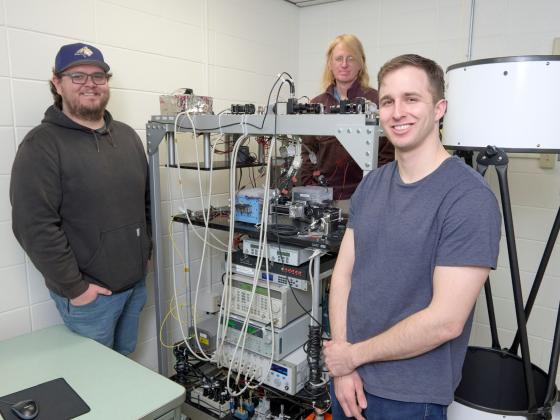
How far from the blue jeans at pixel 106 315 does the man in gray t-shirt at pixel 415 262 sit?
1.16m

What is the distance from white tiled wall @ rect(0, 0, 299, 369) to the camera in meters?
1.83

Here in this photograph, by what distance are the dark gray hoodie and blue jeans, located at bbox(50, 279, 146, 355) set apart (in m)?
0.06

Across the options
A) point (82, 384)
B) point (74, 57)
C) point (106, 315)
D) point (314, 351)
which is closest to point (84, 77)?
point (74, 57)

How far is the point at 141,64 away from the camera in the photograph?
2.27 metres

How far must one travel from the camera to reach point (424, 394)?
1059 millimetres

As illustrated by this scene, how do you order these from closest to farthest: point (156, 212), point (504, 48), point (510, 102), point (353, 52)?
point (510, 102), point (156, 212), point (353, 52), point (504, 48)

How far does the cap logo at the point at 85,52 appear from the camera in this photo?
5.73ft

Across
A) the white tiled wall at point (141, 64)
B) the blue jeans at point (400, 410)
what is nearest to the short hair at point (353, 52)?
the white tiled wall at point (141, 64)

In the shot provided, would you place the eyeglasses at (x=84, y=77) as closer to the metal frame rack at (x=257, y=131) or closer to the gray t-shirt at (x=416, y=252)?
the metal frame rack at (x=257, y=131)

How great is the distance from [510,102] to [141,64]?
1.80 meters

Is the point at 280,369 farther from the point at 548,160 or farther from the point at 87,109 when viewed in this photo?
the point at 548,160

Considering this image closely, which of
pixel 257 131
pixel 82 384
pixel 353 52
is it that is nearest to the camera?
pixel 82 384

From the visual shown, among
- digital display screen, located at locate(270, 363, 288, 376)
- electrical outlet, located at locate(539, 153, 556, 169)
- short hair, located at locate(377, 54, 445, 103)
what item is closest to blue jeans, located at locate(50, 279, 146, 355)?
digital display screen, located at locate(270, 363, 288, 376)

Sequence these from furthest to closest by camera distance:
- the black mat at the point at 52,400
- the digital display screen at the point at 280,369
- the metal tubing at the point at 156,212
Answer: the metal tubing at the point at 156,212
the digital display screen at the point at 280,369
the black mat at the point at 52,400
